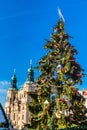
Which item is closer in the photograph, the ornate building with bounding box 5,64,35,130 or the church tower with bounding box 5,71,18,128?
the ornate building with bounding box 5,64,35,130

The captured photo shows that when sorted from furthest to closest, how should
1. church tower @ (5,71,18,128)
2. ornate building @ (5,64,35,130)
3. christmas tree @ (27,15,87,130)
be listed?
church tower @ (5,71,18,128)
ornate building @ (5,64,35,130)
christmas tree @ (27,15,87,130)

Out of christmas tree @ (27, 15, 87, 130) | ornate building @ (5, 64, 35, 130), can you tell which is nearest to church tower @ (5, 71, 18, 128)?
ornate building @ (5, 64, 35, 130)

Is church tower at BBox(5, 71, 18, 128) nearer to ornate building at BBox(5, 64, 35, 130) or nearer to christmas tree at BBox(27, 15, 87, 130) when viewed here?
ornate building at BBox(5, 64, 35, 130)

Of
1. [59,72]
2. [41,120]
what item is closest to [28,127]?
[41,120]

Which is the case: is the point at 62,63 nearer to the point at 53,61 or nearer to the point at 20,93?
the point at 53,61

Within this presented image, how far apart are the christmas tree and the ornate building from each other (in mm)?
72926

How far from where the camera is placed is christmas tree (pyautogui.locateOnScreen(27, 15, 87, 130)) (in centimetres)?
2253

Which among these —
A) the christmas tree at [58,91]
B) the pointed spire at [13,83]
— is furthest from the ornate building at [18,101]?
the christmas tree at [58,91]

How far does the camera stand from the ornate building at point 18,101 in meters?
103

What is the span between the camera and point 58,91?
23.7m

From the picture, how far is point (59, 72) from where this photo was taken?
79.3ft

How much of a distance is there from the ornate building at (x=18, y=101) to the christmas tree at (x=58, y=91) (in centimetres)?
7293

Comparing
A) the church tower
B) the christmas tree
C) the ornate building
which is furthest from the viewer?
the church tower

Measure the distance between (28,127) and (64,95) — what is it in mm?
3760
